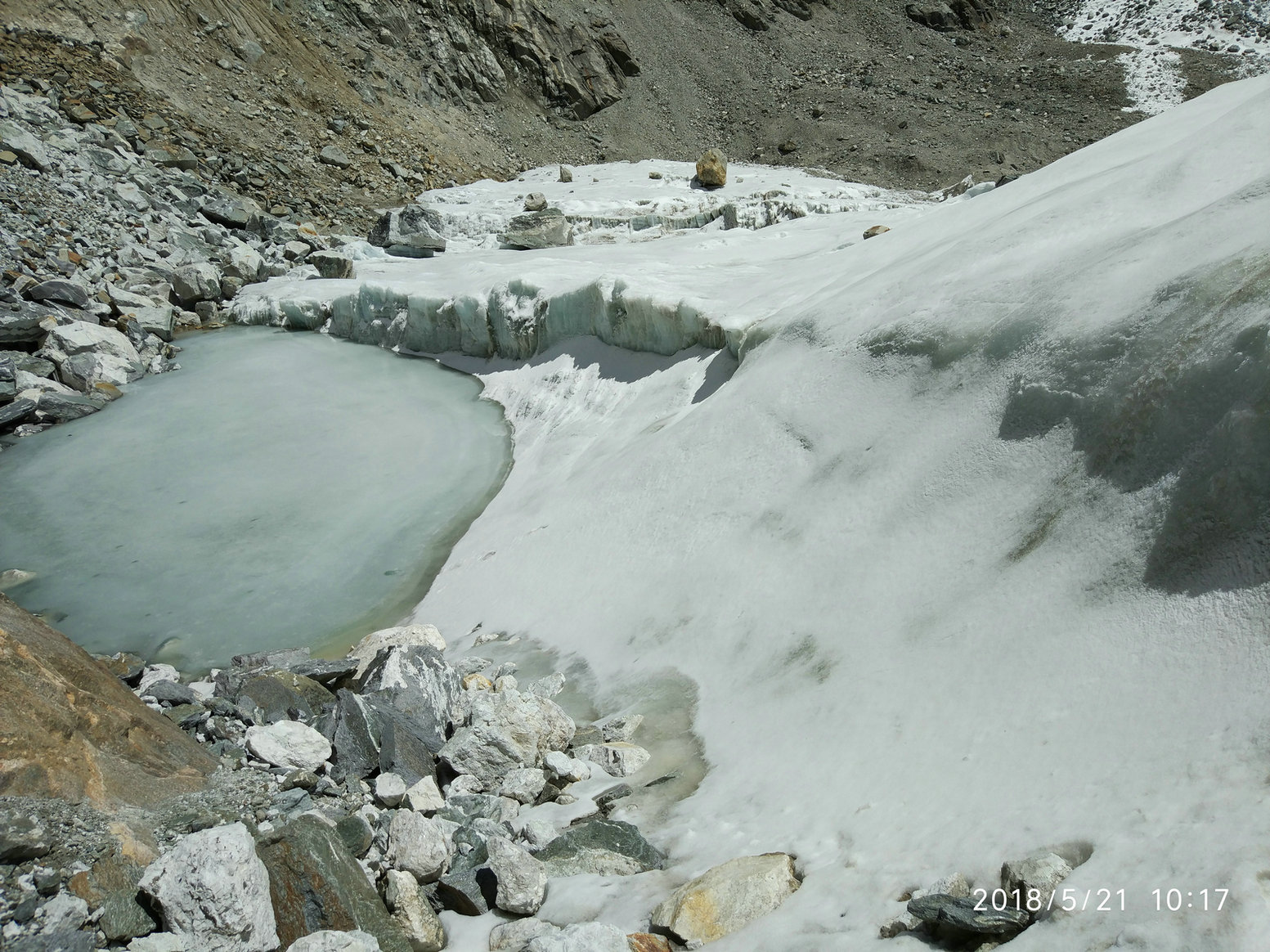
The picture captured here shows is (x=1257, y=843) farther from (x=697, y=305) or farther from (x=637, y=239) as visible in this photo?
(x=637, y=239)

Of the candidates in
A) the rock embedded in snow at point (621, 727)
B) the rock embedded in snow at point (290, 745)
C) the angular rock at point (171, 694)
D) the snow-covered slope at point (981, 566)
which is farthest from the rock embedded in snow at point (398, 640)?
the rock embedded in snow at point (621, 727)

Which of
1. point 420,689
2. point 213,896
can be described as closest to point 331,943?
point 213,896

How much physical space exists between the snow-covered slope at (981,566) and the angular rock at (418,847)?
0.54m

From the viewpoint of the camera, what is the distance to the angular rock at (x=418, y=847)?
3.45m

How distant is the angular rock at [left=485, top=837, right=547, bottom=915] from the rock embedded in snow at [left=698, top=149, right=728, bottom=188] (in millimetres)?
22170

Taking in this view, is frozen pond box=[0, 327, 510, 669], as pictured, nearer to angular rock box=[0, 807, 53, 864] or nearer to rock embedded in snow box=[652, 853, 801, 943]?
Answer: angular rock box=[0, 807, 53, 864]

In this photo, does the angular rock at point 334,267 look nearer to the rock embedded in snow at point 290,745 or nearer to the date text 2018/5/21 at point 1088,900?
the rock embedded in snow at point 290,745

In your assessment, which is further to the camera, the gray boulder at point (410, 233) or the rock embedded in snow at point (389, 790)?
the gray boulder at point (410, 233)

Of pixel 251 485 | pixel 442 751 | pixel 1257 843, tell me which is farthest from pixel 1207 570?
pixel 251 485

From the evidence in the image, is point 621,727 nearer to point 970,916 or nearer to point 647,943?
point 647,943

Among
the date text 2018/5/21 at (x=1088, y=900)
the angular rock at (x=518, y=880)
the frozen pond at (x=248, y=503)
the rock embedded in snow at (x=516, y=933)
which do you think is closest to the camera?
the date text 2018/5/21 at (x=1088, y=900)

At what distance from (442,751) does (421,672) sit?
0.71m

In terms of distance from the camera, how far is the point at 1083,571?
12.0 feet

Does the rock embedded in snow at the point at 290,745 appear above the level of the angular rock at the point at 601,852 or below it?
below
